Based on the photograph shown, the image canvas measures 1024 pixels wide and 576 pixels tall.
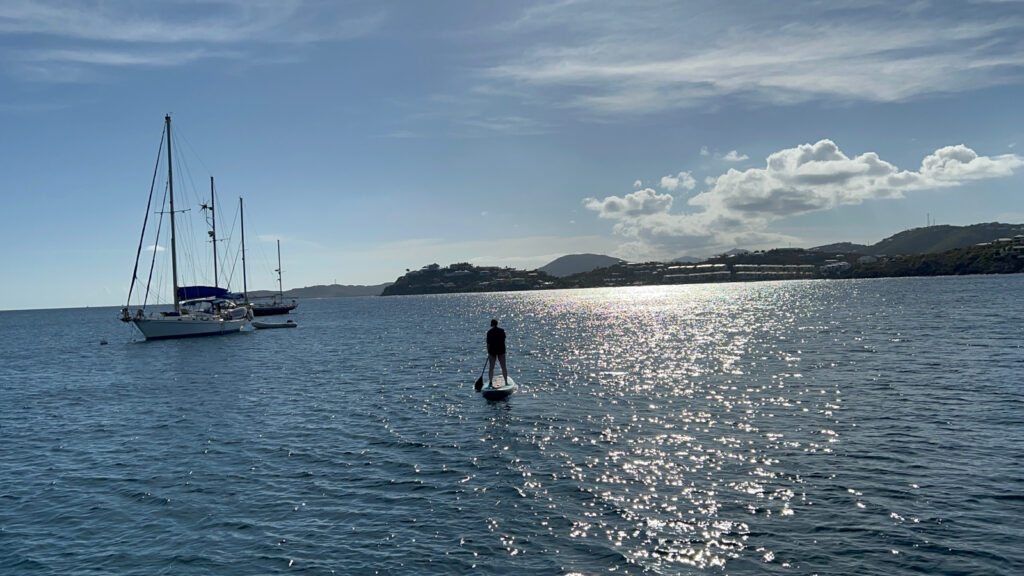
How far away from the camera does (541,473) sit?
1537 centimetres

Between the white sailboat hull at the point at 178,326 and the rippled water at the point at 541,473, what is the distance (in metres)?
35.1

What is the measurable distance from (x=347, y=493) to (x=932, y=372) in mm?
Result: 29454

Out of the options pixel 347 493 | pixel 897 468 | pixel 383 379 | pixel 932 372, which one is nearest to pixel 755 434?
pixel 897 468

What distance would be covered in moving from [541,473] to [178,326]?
67.7m

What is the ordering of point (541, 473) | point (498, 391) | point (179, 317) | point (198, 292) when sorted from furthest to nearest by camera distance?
point (198, 292) < point (179, 317) < point (498, 391) < point (541, 473)

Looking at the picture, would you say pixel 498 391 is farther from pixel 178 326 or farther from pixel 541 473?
pixel 178 326

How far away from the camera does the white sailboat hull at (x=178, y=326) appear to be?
66.8 meters

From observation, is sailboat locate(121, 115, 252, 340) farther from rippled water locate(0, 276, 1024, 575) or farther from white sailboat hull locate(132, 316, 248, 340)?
rippled water locate(0, 276, 1024, 575)

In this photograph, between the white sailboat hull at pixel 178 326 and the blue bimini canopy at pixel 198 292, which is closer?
the white sailboat hull at pixel 178 326

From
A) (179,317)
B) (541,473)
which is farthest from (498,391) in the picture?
(179,317)

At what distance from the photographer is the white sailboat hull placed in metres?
66.8

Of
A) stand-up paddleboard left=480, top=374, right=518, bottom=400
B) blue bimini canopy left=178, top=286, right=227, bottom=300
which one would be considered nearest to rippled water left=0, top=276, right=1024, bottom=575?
stand-up paddleboard left=480, top=374, right=518, bottom=400

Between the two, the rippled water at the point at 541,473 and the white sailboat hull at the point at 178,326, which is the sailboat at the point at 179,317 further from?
the rippled water at the point at 541,473

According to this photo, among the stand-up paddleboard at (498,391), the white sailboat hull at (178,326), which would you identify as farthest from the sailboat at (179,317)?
the stand-up paddleboard at (498,391)
